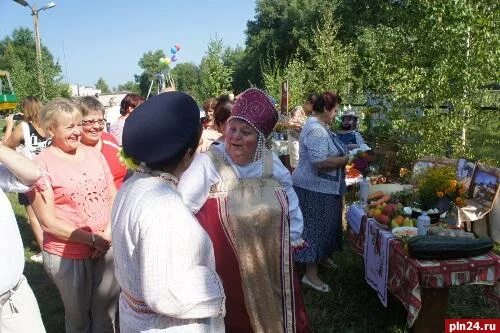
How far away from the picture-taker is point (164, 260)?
1224mm

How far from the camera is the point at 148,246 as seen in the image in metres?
1.23

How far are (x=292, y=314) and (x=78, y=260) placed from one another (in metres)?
1.31

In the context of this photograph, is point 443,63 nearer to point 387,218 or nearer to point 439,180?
point 439,180

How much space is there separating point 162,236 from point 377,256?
250cm

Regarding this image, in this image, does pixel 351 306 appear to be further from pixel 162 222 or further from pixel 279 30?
pixel 279 30

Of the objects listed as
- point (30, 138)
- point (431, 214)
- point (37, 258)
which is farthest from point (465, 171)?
point (37, 258)

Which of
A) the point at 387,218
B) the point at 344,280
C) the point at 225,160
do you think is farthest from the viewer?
the point at 344,280

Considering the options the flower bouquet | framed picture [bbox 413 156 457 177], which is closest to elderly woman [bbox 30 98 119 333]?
the flower bouquet

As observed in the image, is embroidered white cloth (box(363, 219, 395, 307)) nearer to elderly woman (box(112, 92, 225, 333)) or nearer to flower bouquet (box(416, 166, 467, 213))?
flower bouquet (box(416, 166, 467, 213))

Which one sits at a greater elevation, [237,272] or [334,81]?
[334,81]

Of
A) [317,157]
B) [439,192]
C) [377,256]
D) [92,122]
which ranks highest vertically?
[92,122]

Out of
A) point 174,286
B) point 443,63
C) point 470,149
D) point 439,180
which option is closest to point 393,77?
point 443,63

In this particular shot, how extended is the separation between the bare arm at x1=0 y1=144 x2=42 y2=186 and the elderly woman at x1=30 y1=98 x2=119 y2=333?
39cm

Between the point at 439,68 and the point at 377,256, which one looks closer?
the point at 377,256
